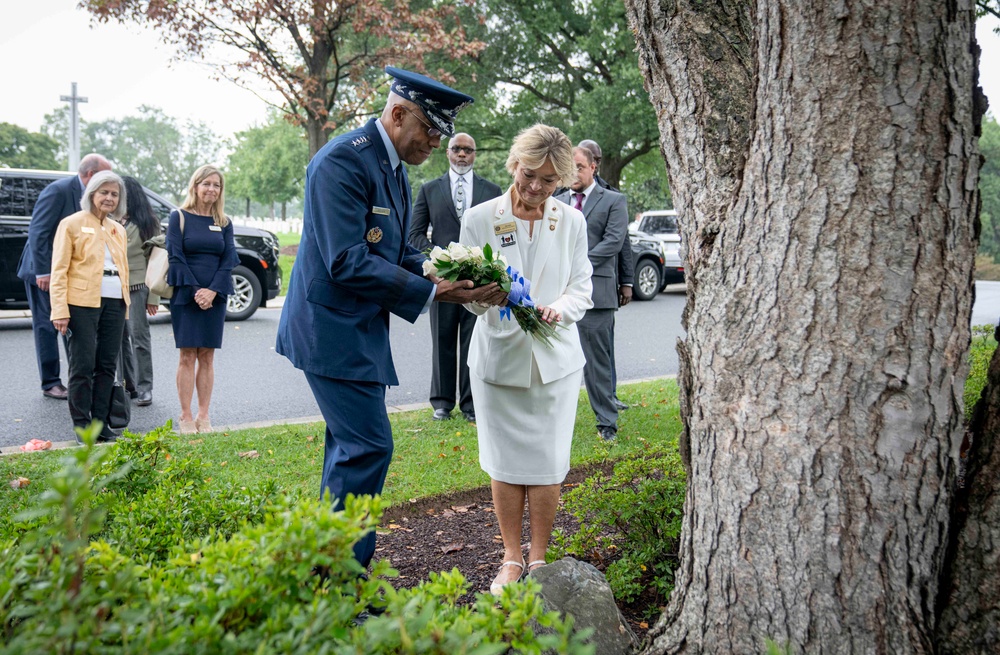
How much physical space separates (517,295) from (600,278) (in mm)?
3134

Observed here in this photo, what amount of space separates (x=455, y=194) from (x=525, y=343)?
12.3 feet

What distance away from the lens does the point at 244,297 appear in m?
13.3

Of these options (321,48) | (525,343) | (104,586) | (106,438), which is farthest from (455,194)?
(321,48)

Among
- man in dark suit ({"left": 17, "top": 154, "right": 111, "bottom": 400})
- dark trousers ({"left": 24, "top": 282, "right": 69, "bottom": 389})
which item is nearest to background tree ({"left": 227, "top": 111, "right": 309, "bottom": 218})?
dark trousers ({"left": 24, "top": 282, "right": 69, "bottom": 389})

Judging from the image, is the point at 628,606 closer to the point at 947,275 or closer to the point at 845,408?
the point at 845,408

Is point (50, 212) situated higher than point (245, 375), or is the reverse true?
point (50, 212)

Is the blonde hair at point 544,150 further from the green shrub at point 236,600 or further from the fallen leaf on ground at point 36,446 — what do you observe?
the fallen leaf on ground at point 36,446

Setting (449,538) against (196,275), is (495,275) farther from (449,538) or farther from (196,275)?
(196,275)

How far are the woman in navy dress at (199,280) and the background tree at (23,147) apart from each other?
157 ft

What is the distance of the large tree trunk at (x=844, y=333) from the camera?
2307mm

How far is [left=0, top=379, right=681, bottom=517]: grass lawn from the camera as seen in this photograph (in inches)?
198

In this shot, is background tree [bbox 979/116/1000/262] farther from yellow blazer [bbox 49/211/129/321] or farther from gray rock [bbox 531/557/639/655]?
gray rock [bbox 531/557/639/655]

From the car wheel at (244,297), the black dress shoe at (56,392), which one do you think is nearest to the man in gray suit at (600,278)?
the black dress shoe at (56,392)

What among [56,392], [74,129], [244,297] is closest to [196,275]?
[56,392]
